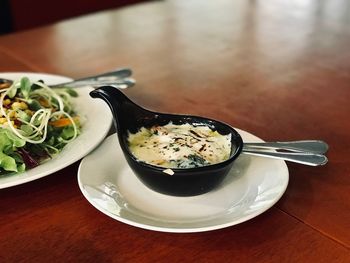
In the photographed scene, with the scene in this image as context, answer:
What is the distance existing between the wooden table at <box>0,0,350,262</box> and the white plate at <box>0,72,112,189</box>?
38mm

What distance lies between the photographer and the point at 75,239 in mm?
777

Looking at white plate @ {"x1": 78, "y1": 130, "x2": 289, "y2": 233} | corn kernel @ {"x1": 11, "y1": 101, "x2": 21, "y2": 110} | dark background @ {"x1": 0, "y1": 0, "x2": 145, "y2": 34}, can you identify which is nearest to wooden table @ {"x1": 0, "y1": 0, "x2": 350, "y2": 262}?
white plate @ {"x1": 78, "y1": 130, "x2": 289, "y2": 233}

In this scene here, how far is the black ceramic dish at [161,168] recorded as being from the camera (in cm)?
80

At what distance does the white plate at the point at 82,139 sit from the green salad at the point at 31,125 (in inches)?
0.5

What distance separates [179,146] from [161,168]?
63mm

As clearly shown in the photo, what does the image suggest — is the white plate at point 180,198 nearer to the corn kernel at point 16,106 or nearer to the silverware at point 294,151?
the silverware at point 294,151

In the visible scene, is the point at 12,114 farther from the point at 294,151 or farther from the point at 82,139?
the point at 294,151

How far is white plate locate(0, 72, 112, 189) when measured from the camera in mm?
850

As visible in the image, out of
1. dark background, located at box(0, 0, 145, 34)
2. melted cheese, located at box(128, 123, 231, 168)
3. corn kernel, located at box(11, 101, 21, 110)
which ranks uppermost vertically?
corn kernel, located at box(11, 101, 21, 110)

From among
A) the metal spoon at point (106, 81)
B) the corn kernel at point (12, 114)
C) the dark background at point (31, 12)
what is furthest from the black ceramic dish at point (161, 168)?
the dark background at point (31, 12)

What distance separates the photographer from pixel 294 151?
2.94 feet

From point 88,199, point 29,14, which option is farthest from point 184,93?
point 29,14

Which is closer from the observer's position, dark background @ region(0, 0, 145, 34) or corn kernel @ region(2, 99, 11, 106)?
corn kernel @ region(2, 99, 11, 106)

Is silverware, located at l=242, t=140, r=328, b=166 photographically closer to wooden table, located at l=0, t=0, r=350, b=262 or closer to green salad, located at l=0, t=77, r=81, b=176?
wooden table, located at l=0, t=0, r=350, b=262
